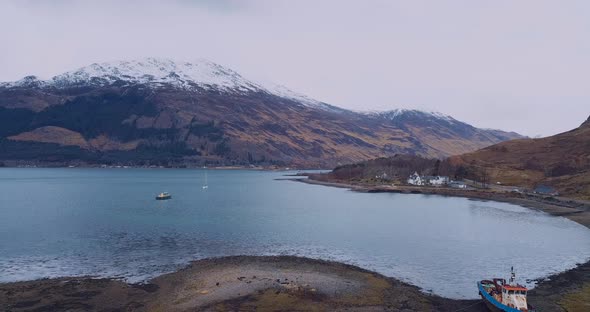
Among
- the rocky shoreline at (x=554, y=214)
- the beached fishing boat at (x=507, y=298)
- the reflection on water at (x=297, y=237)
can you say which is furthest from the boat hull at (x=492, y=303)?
the rocky shoreline at (x=554, y=214)

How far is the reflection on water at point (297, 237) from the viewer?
200ft

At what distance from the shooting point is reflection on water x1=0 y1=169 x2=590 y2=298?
6100 cm

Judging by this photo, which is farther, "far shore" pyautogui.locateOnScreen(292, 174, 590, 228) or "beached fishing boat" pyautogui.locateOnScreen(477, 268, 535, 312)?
"far shore" pyautogui.locateOnScreen(292, 174, 590, 228)

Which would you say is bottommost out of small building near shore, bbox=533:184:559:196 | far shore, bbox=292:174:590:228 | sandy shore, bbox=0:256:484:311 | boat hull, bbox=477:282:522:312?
sandy shore, bbox=0:256:484:311

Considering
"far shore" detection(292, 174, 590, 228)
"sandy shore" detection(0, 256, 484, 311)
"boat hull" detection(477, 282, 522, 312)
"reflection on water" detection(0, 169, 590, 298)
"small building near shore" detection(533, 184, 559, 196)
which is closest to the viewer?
"boat hull" detection(477, 282, 522, 312)

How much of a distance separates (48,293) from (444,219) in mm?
86152

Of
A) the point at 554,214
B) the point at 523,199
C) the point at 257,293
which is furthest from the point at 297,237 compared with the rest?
the point at 523,199

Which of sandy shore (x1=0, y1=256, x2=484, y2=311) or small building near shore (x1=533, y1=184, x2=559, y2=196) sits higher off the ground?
small building near shore (x1=533, y1=184, x2=559, y2=196)

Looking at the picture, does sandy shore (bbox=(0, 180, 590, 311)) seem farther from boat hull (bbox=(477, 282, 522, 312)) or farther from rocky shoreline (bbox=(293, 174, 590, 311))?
boat hull (bbox=(477, 282, 522, 312))

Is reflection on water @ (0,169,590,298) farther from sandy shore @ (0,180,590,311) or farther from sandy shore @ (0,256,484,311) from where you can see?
sandy shore @ (0,256,484,311)

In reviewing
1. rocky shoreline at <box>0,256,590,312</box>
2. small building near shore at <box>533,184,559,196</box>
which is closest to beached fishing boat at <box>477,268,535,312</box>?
rocky shoreline at <box>0,256,590,312</box>

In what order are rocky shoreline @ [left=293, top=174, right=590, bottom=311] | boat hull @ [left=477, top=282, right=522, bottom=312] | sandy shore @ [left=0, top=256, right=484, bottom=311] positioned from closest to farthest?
1. boat hull @ [left=477, top=282, right=522, bottom=312]
2. sandy shore @ [left=0, top=256, right=484, bottom=311]
3. rocky shoreline @ [left=293, top=174, right=590, bottom=311]

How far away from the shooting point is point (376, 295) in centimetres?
4844

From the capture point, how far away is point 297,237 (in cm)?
8419
